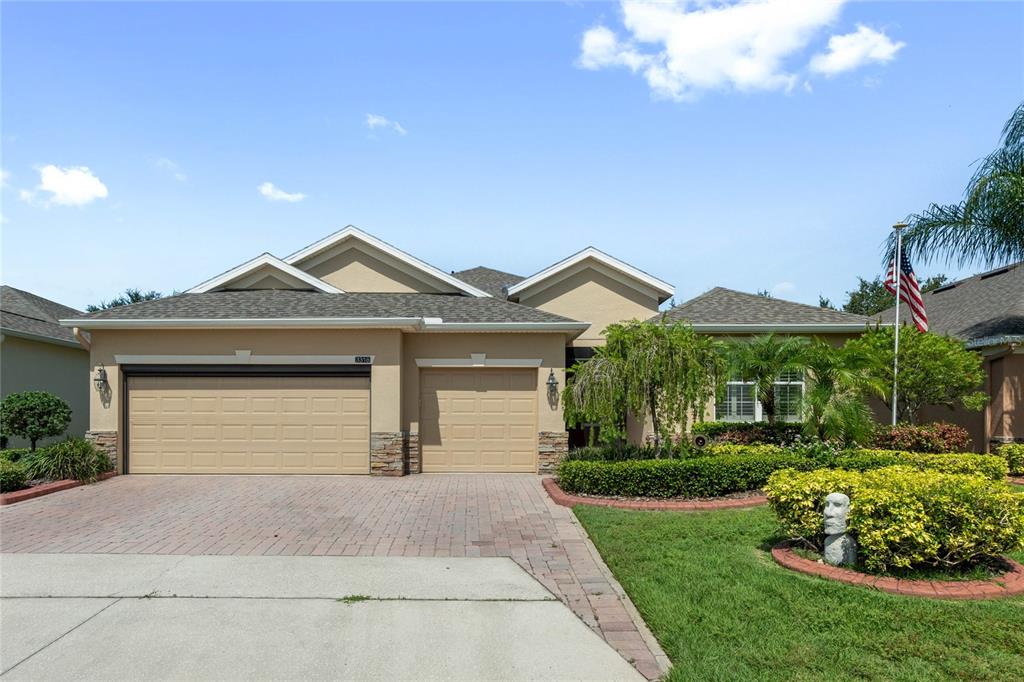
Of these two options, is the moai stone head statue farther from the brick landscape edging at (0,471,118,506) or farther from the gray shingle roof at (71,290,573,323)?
the brick landscape edging at (0,471,118,506)

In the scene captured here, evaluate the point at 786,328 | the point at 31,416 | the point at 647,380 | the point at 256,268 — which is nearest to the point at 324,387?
the point at 256,268

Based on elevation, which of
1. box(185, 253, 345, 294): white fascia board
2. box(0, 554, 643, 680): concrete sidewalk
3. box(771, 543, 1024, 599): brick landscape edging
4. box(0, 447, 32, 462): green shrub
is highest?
box(185, 253, 345, 294): white fascia board

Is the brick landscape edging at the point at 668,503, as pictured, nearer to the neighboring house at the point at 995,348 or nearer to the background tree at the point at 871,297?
the neighboring house at the point at 995,348

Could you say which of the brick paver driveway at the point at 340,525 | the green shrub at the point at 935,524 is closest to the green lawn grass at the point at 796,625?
the brick paver driveway at the point at 340,525

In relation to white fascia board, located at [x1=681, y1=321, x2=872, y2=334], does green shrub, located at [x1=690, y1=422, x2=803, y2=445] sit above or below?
below

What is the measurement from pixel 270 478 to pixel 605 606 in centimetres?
923

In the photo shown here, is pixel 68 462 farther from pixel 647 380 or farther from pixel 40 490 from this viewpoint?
pixel 647 380

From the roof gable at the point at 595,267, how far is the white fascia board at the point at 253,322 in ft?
16.8

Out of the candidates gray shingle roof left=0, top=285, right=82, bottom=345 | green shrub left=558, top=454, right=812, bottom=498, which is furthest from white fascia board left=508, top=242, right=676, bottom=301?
gray shingle roof left=0, top=285, right=82, bottom=345

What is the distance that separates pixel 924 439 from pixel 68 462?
57.1 feet

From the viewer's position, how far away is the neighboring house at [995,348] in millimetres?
13539

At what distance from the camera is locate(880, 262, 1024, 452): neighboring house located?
13539 millimetres

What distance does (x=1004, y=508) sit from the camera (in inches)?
228

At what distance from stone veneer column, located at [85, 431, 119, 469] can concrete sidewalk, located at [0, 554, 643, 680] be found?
6620mm
